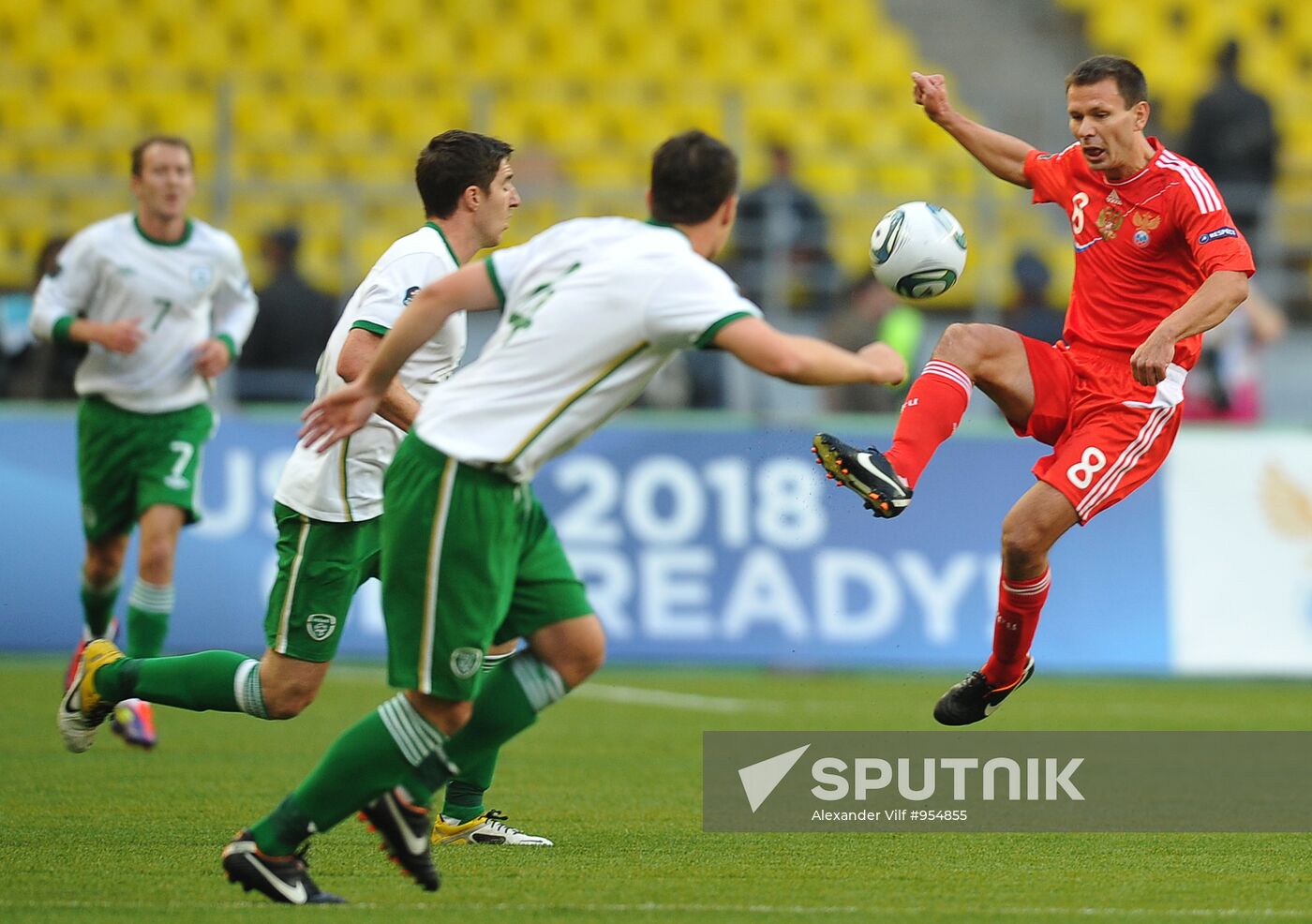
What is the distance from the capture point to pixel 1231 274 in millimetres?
6531

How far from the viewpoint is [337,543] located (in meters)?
6.50

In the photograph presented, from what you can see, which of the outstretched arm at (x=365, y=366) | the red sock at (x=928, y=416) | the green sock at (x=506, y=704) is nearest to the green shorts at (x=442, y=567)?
the green sock at (x=506, y=704)

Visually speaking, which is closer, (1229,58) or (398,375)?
(398,375)

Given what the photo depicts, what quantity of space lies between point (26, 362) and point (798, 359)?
9754 millimetres

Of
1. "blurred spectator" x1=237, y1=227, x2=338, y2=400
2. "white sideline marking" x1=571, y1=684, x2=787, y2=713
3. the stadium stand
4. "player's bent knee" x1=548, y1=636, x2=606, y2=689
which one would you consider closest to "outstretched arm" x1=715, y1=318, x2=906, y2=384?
"player's bent knee" x1=548, y1=636, x2=606, y2=689

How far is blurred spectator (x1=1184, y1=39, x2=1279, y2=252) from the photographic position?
1495cm

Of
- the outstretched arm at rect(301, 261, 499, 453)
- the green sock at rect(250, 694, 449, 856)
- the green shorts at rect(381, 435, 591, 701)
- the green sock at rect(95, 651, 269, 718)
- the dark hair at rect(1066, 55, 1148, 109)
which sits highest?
the dark hair at rect(1066, 55, 1148, 109)

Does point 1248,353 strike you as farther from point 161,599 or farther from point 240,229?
point 161,599

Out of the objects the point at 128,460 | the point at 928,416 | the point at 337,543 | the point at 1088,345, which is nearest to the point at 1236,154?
the point at 1088,345

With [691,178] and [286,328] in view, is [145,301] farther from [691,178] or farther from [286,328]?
[691,178]

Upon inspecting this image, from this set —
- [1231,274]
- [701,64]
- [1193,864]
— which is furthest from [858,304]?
[1193,864]

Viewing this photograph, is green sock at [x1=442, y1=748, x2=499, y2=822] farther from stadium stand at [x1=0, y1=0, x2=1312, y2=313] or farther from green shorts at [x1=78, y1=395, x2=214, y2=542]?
stadium stand at [x1=0, y1=0, x2=1312, y2=313]

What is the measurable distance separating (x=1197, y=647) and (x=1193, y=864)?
653 cm

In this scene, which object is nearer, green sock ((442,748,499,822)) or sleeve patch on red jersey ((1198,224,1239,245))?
green sock ((442,748,499,822))
